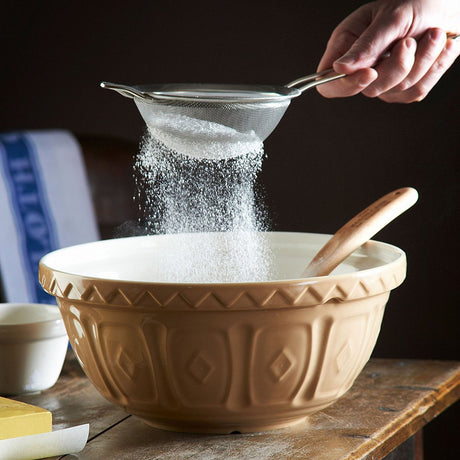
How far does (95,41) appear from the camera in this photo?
202cm

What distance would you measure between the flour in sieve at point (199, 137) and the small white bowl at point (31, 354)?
0.26m

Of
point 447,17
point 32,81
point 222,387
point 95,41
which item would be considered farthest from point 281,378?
point 32,81

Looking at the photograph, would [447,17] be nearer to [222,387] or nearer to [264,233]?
[264,233]

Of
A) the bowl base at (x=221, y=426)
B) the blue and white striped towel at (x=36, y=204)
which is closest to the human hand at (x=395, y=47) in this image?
the bowl base at (x=221, y=426)

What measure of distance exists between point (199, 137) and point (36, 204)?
953 mm

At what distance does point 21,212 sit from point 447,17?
1090mm

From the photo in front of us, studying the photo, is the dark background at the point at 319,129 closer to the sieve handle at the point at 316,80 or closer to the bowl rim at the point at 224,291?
the sieve handle at the point at 316,80

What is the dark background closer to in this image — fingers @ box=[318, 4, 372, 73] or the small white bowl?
fingers @ box=[318, 4, 372, 73]

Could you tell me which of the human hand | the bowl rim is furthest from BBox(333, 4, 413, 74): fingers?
the bowl rim

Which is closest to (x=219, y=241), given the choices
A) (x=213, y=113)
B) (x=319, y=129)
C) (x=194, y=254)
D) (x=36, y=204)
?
(x=194, y=254)

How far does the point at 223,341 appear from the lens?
0.74 metres

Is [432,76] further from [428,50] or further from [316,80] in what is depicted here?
[316,80]

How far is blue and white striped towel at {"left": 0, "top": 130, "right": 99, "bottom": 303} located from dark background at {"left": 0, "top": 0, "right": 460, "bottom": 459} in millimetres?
169

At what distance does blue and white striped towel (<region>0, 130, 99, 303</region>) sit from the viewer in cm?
182
